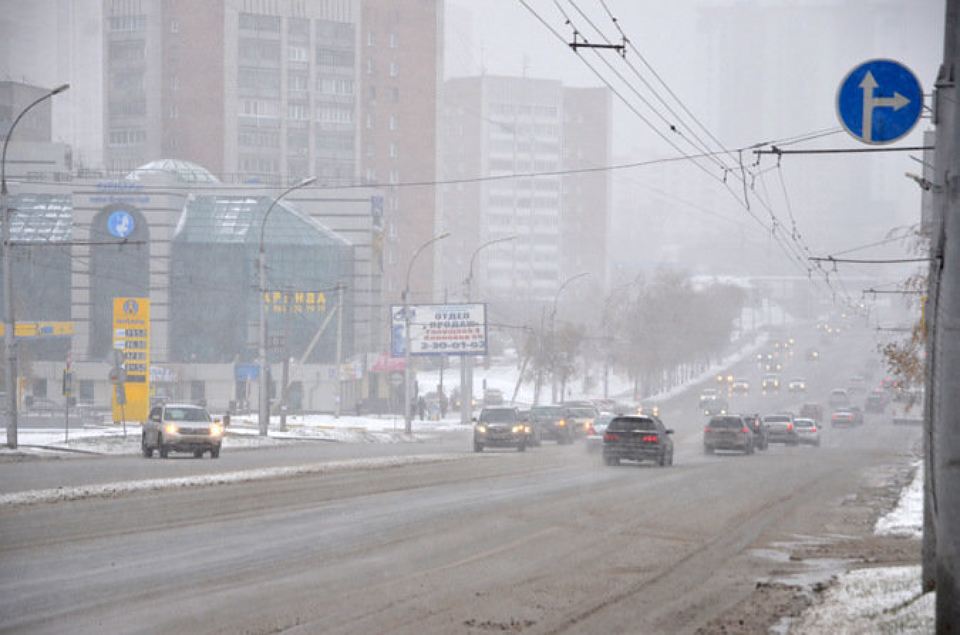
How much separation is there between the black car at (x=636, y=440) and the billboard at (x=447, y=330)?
139 ft

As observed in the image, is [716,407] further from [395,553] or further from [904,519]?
[395,553]

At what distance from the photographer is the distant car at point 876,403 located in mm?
111562

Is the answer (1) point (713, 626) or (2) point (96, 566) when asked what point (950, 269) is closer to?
(1) point (713, 626)

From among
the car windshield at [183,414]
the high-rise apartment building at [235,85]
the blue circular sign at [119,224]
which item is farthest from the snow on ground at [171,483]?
the high-rise apartment building at [235,85]

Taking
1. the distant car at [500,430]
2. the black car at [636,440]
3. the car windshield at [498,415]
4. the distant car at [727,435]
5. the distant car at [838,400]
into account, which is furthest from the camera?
the distant car at [838,400]

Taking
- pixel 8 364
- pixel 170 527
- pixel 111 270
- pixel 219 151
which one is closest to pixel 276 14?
pixel 219 151

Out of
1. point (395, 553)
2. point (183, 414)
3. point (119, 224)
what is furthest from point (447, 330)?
point (395, 553)

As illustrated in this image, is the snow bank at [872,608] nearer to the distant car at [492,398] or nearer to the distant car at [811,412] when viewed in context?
the distant car at [811,412]

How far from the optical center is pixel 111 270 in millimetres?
106188

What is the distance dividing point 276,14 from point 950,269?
484ft

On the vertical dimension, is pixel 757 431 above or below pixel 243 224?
below

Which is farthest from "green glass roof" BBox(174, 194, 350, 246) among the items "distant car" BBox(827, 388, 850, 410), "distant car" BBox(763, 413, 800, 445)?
"distant car" BBox(763, 413, 800, 445)

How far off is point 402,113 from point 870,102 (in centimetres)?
14473

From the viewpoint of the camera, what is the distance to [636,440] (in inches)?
1614
